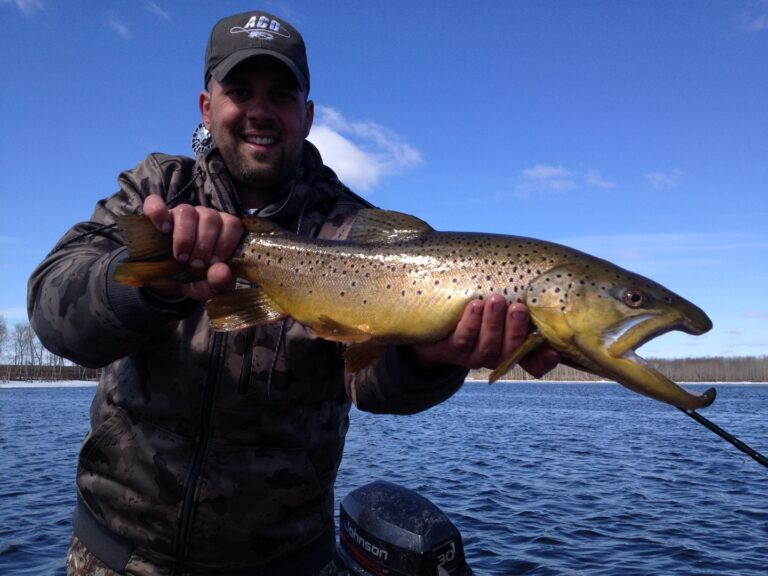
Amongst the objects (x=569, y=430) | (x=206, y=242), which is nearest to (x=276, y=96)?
(x=206, y=242)

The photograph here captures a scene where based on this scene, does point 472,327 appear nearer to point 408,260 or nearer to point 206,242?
point 408,260

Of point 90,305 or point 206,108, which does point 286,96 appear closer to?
point 206,108

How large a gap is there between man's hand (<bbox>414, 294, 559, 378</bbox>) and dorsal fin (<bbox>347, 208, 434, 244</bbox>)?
0.62 metres

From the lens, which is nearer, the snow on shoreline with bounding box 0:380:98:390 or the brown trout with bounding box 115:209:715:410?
the brown trout with bounding box 115:209:715:410

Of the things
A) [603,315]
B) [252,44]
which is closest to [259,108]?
[252,44]

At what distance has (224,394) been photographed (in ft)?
9.92

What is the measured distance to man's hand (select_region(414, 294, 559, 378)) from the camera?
2768 millimetres

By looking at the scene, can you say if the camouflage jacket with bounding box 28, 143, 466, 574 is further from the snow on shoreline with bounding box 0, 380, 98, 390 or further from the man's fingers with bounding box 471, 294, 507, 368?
the snow on shoreline with bounding box 0, 380, 98, 390

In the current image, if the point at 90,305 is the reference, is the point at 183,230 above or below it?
above

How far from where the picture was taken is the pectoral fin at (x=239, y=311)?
2863mm

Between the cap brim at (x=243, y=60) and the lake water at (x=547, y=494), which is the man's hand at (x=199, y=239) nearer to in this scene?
the cap brim at (x=243, y=60)

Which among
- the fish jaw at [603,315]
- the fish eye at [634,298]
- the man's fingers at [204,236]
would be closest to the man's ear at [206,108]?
the man's fingers at [204,236]

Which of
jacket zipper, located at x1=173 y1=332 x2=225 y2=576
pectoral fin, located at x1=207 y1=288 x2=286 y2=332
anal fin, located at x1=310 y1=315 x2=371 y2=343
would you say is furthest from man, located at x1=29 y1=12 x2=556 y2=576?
anal fin, located at x1=310 y1=315 x2=371 y2=343

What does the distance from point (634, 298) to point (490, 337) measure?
718 millimetres
